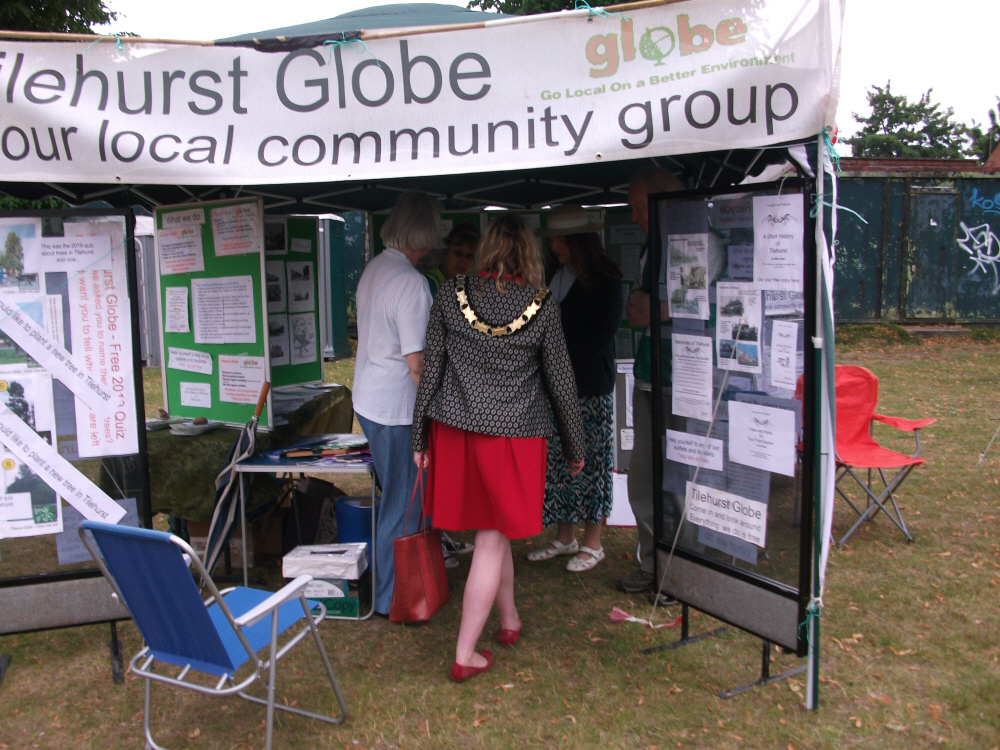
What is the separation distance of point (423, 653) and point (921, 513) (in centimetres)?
338

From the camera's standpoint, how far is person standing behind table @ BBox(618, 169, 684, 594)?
3553mm

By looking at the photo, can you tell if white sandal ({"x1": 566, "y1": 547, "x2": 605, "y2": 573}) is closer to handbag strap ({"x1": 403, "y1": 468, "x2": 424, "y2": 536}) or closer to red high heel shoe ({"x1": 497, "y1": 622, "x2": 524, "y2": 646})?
red high heel shoe ({"x1": 497, "y1": 622, "x2": 524, "y2": 646})

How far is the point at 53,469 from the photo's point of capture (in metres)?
3.08

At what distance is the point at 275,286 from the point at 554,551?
7.04 ft

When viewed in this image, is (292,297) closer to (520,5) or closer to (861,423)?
(861,423)

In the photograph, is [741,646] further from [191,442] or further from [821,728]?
[191,442]

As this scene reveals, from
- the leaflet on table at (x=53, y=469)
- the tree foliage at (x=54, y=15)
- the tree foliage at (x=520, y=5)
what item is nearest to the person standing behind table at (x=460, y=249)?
the leaflet on table at (x=53, y=469)

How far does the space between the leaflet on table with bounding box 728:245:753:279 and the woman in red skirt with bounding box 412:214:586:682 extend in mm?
659

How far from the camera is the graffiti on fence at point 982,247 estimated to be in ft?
41.9

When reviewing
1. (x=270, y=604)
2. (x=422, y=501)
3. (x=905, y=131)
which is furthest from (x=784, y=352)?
(x=905, y=131)

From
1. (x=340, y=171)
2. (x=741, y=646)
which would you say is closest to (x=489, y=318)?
(x=340, y=171)

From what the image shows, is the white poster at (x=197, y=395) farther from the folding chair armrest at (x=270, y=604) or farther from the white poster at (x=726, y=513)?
the white poster at (x=726, y=513)

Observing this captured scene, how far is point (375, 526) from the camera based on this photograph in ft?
12.2

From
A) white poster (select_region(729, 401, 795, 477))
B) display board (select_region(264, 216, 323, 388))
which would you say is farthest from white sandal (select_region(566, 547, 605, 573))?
display board (select_region(264, 216, 323, 388))
